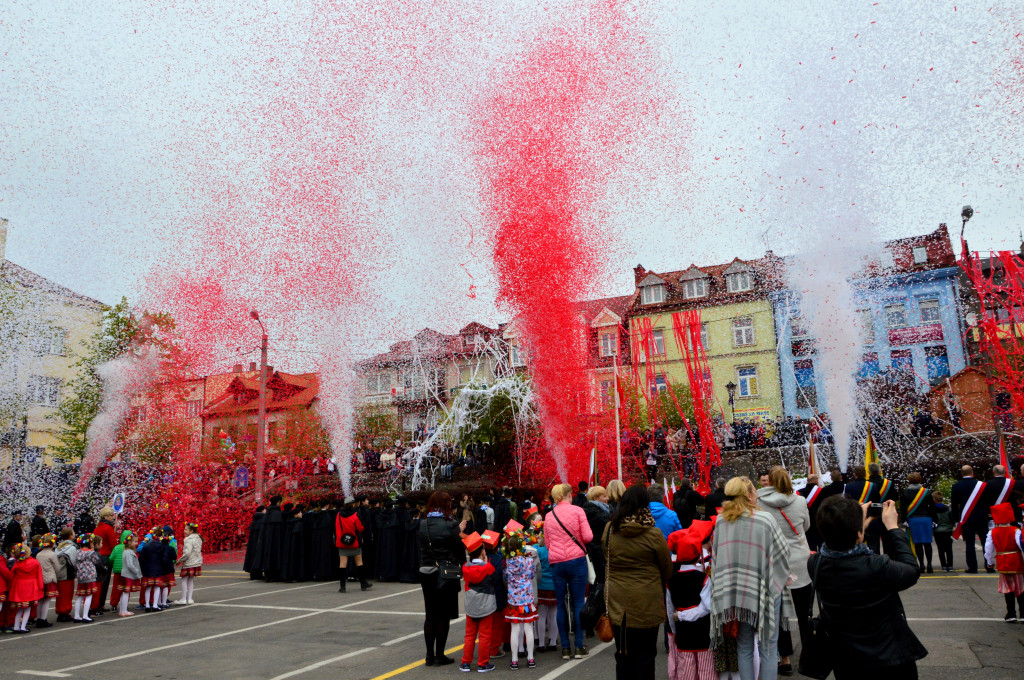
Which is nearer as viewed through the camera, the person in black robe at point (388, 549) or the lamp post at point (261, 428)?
the person in black robe at point (388, 549)

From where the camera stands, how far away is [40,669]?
27.0 feet

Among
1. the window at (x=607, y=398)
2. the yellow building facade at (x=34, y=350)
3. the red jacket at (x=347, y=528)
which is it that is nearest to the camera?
the red jacket at (x=347, y=528)

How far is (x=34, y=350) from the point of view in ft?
102

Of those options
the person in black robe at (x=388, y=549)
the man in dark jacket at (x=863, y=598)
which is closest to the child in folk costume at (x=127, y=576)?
the person in black robe at (x=388, y=549)

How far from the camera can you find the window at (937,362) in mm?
37562

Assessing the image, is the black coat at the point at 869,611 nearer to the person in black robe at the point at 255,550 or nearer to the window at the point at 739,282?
the person in black robe at the point at 255,550

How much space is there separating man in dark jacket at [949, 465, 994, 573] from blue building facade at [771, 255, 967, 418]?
2598 cm

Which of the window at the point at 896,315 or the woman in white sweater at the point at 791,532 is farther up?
the window at the point at 896,315

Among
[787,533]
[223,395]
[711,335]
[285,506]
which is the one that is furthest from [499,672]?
[223,395]

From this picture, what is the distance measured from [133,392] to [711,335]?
32.8 meters

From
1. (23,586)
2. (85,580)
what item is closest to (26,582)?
(23,586)

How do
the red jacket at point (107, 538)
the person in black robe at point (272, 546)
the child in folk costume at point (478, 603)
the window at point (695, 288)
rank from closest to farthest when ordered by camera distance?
the child in folk costume at point (478, 603) < the red jacket at point (107, 538) < the person in black robe at point (272, 546) < the window at point (695, 288)

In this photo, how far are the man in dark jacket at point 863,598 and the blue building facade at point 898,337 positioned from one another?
3647cm

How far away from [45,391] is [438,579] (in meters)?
36.7
